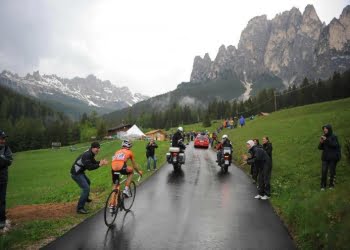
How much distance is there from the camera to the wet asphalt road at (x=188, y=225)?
7656mm

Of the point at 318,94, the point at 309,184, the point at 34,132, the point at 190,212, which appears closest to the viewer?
the point at 190,212

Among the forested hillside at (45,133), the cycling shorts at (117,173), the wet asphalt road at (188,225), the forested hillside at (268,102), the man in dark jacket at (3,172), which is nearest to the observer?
the wet asphalt road at (188,225)

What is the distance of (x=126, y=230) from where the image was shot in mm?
8664

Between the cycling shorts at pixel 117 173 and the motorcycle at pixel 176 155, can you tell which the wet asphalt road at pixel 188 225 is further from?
the motorcycle at pixel 176 155

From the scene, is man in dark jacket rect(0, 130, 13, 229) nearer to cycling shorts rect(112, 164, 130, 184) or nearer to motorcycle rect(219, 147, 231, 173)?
cycling shorts rect(112, 164, 130, 184)

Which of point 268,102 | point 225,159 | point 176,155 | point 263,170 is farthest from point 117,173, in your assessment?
point 268,102

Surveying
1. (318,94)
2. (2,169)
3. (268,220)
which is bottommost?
(268,220)

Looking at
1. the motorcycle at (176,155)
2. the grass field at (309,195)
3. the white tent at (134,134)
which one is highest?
the white tent at (134,134)

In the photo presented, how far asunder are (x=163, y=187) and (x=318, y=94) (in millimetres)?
101531

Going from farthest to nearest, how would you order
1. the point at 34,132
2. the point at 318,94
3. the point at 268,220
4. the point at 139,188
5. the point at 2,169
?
1. the point at 34,132
2. the point at 318,94
3. the point at 139,188
4. the point at 268,220
5. the point at 2,169

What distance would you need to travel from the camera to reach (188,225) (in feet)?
29.9

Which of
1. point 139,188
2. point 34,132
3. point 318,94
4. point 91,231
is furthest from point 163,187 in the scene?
point 34,132

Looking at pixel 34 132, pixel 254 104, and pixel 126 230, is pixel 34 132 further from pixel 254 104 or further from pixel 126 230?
pixel 126 230

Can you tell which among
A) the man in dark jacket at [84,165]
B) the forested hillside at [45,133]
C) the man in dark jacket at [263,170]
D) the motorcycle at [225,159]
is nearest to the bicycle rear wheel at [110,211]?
the man in dark jacket at [84,165]
